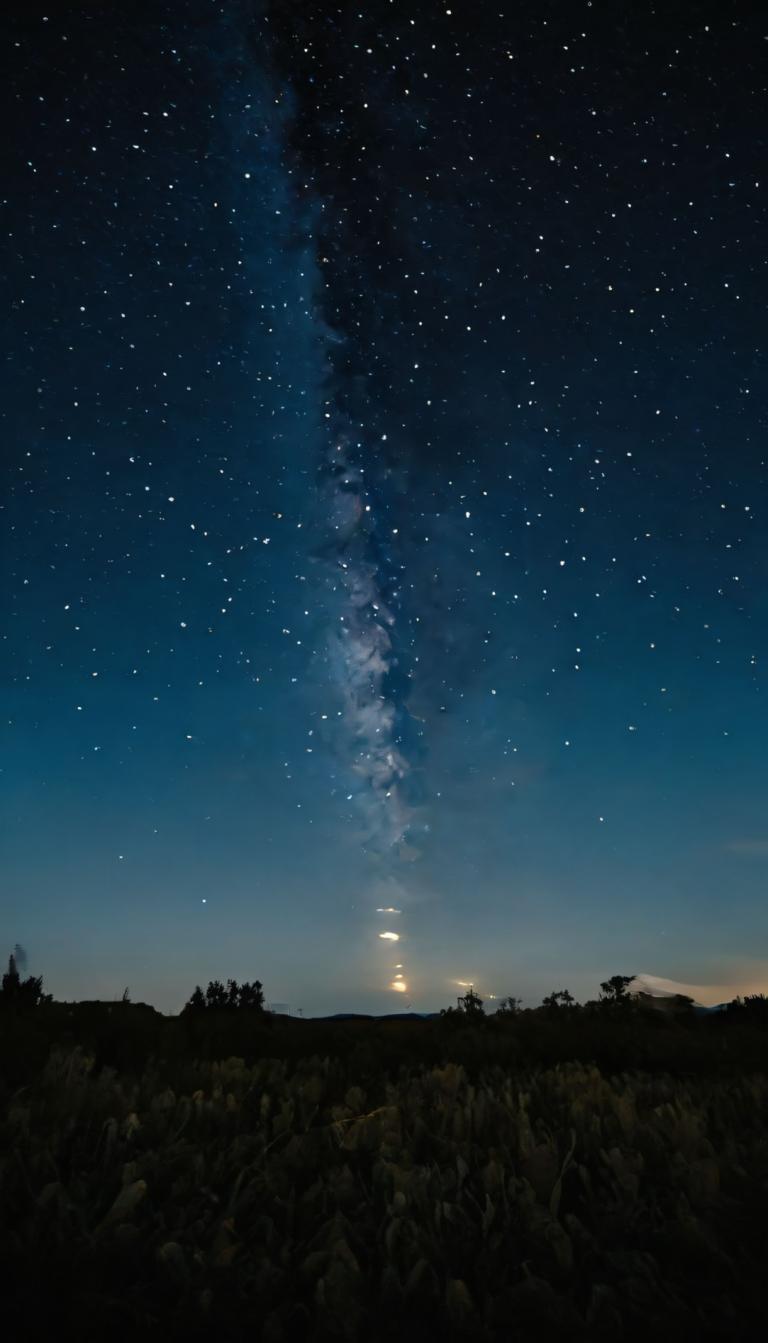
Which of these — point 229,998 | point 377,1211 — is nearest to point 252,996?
point 229,998

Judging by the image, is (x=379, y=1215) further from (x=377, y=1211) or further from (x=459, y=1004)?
(x=459, y=1004)

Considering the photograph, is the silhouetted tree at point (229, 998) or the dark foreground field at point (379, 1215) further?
the silhouetted tree at point (229, 998)

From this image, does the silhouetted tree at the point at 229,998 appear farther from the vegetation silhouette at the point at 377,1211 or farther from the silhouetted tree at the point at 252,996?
the vegetation silhouette at the point at 377,1211

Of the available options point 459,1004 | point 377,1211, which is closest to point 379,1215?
point 377,1211

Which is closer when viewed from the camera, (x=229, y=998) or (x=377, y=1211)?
(x=377, y=1211)

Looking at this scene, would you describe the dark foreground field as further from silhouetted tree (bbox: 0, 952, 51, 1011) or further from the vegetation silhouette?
silhouetted tree (bbox: 0, 952, 51, 1011)

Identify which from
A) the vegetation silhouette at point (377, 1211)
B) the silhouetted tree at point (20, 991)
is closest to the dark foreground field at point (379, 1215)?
the vegetation silhouette at point (377, 1211)

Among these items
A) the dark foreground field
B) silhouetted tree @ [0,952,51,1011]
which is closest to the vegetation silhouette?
the dark foreground field

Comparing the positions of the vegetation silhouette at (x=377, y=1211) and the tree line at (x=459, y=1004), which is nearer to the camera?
the vegetation silhouette at (x=377, y=1211)

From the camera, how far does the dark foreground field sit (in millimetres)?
1868

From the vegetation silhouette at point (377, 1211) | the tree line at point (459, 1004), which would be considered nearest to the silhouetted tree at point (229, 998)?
the tree line at point (459, 1004)

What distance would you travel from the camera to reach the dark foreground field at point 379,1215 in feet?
6.13

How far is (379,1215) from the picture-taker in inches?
100

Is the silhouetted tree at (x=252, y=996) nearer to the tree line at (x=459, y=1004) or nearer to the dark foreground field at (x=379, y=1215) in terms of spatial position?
the tree line at (x=459, y=1004)
